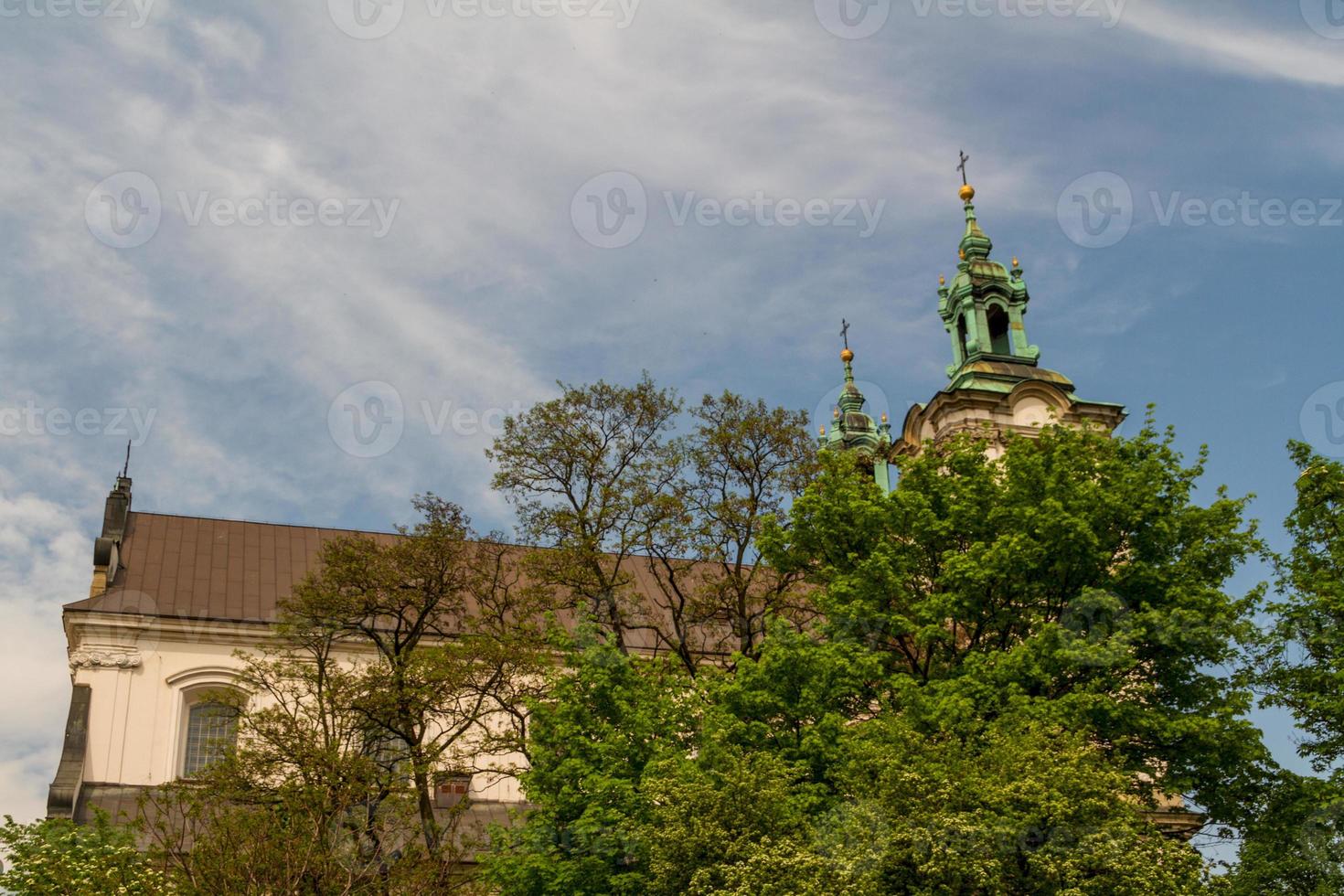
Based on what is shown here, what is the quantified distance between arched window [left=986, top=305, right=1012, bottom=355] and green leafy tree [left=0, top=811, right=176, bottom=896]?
26013 mm

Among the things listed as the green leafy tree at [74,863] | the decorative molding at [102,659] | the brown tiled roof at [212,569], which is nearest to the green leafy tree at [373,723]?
the green leafy tree at [74,863]

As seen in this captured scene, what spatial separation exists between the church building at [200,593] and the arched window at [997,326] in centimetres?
4

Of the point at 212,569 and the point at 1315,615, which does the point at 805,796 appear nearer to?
the point at 1315,615

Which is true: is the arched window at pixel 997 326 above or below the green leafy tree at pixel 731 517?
above

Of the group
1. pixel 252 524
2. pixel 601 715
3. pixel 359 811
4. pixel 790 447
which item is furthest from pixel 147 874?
pixel 252 524

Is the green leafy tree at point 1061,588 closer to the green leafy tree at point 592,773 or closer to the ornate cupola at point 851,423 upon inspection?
the green leafy tree at point 592,773

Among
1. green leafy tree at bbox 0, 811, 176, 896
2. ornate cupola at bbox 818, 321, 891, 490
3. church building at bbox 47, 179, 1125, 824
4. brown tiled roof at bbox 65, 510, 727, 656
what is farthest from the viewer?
ornate cupola at bbox 818, 321, 891, 490

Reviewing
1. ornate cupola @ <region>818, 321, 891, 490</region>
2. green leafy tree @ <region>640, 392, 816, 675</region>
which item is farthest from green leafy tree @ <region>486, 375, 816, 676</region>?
ornate cupola @ <region>818, 321, 891, 490</region>

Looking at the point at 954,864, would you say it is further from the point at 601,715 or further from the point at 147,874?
the point at 147,874

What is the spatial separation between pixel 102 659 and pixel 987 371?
23.8 meters

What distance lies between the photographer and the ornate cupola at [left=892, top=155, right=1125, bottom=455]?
37.1 m

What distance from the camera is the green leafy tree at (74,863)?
20.8 metres

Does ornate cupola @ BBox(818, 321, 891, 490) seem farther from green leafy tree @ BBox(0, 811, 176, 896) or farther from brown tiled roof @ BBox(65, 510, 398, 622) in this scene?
green leafy tree @ BBox(0, 811, 176, 896)

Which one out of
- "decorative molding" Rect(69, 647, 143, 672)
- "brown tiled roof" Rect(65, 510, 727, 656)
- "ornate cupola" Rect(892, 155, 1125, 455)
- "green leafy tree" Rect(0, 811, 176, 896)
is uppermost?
"ornate cupola" Rect(892, 155, 1125, 455)
